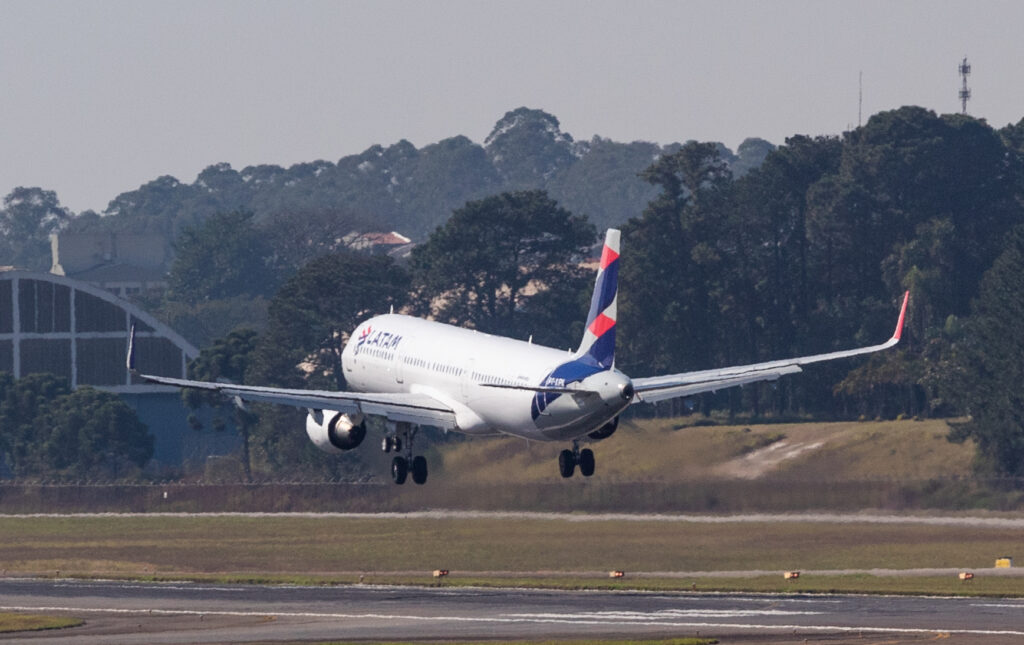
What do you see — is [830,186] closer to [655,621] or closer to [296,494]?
[296,494]

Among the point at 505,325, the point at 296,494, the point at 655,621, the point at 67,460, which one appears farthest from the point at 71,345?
the point at 655,621

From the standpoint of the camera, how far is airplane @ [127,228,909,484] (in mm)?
81375

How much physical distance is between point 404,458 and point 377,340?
21.7ft

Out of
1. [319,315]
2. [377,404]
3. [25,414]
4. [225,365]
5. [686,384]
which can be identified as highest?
[319,315]

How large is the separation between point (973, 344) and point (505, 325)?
4574cm

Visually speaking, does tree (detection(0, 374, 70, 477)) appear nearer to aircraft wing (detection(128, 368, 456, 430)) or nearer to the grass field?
the grass field

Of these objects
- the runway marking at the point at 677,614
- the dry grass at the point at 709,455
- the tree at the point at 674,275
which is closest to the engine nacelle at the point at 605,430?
the runway marking at the point at 677,614

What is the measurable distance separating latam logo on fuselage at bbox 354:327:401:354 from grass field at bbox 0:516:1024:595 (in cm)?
1677

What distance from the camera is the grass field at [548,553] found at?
108562mm

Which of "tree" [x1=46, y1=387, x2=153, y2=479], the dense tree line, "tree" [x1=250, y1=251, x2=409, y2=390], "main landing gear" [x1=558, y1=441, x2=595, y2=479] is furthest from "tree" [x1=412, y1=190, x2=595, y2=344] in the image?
"main landing gear" [x1=558, y1=441, x2=595, y2=479]

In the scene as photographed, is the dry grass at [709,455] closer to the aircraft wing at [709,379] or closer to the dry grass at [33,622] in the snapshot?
the aircraft wing at [709,379]

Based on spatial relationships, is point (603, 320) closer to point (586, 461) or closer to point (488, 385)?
point (586, 461)

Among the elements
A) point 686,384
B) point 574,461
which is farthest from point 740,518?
point 574,461

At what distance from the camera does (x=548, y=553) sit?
→ 116250 millimetres
